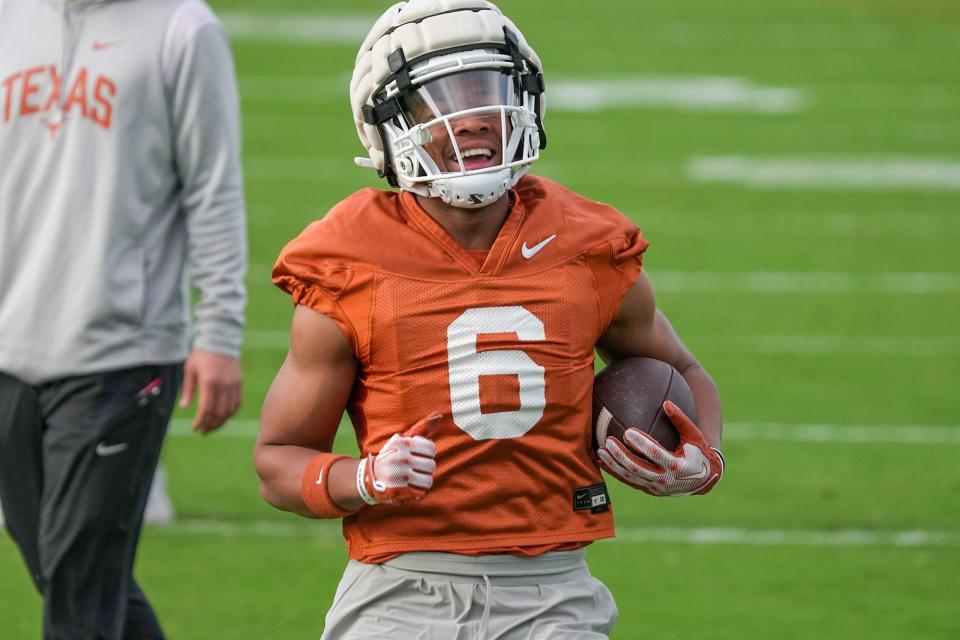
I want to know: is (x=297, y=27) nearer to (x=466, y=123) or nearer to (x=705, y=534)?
(x=705, y=534)

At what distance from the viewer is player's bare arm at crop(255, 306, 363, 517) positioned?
347 cm

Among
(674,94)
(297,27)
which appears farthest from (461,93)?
(297,27)

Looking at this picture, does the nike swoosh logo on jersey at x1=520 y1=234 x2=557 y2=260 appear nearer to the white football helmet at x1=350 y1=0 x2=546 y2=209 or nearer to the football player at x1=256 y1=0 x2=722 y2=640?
the football player at x1=256 y1=0 x2=722 y2=640

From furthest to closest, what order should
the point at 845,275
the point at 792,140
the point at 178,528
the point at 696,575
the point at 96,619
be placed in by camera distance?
the point at 792,140 → the point at 845,275 → the point at 178,528 → the point at 696,575 → the point at 96,619

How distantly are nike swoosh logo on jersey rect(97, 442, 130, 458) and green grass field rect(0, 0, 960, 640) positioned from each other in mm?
1791

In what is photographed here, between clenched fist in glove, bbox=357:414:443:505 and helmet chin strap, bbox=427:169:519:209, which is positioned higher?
helmet chin strap, bbox=427:169:519:209

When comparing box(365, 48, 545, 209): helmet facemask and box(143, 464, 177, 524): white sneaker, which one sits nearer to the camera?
box(365, 48, 545, 209): helmet facemask

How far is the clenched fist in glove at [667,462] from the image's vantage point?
3.47m

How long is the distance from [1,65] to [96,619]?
1.36 metres

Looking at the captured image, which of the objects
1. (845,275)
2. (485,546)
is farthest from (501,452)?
(845,275)

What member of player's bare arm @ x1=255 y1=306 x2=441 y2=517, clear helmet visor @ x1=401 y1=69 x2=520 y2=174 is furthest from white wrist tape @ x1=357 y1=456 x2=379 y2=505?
clear helmet visor @ x1=401 y1=69 x2=520 y2=174

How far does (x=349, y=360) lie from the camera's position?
11.5ft

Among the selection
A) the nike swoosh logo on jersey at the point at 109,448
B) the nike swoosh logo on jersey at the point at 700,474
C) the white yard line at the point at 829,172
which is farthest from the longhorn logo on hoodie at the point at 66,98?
the white yard line at the point at 829,172

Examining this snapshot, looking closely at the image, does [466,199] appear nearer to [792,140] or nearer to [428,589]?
[428,589]
